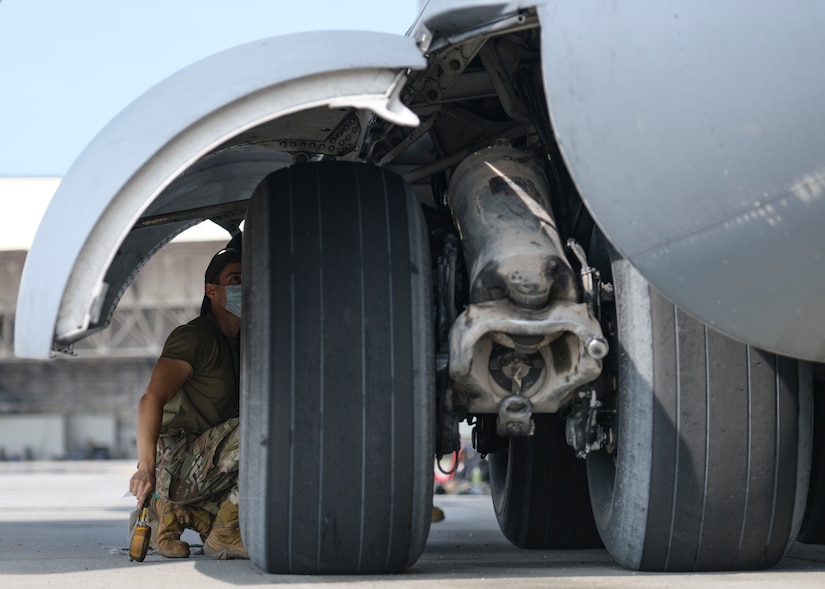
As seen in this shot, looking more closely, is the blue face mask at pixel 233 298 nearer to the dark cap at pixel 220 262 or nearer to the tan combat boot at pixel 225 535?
the dark cap at pixel 220 262

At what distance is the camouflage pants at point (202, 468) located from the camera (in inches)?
154

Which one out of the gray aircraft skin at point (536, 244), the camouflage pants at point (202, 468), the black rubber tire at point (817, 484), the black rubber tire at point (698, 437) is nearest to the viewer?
the gray aircraft skin at point (536, 244)

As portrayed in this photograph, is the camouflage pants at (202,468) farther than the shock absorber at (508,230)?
Yes

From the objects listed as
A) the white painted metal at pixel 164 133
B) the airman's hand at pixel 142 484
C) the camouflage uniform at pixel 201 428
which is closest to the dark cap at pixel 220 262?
the camouflage uniform at pixel 201 428

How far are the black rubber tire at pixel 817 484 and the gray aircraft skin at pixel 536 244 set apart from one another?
0.71 m

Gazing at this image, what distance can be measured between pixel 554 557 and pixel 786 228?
1800 mm

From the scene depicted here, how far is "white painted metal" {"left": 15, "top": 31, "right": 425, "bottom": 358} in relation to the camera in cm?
240

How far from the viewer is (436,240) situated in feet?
11.5

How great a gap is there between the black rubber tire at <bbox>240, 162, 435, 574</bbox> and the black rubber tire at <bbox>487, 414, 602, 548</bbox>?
4.48 feet

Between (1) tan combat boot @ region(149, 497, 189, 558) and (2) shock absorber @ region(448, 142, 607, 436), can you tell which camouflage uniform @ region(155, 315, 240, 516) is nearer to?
(1) tan combat boot @ region(149, 497, 189, 558)

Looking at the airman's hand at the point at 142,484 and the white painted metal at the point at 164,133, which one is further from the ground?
the white painted metal at the point at 164,133

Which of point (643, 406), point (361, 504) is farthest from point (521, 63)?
point (361, 504)

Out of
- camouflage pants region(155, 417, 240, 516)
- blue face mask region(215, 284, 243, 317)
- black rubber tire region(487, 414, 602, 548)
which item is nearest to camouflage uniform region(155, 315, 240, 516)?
camouflage pants region(155, 417, 240, 516)

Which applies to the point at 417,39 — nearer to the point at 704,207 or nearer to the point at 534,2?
the point at 534,2
